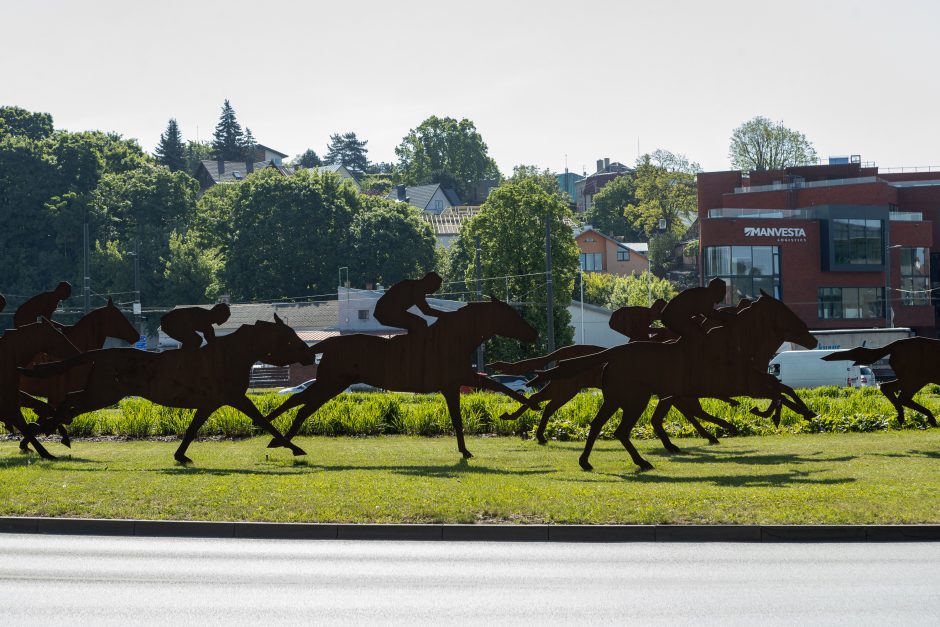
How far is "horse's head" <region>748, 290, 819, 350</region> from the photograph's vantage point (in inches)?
747

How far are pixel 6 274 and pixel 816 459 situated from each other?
243 feet

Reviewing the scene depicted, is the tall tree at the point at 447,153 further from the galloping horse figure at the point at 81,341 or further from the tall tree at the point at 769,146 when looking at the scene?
the galloping horse figure at the point at 81,341

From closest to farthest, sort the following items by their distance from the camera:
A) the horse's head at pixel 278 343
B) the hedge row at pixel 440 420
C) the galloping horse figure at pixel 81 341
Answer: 1. the horse's head at pixel 278 343
2. the galloping horse figure at pixel 81 341
3. the hedge row at pixel 440 420

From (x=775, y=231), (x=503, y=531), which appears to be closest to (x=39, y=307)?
(x=503, y=531)

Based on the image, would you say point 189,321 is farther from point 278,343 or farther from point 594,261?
point 594,261

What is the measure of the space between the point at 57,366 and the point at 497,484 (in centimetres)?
851

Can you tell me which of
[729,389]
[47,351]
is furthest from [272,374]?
[729,389]

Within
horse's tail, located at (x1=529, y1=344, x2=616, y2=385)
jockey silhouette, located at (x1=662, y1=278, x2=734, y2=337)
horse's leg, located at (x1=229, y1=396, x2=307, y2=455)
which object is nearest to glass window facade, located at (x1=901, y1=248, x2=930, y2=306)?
jockey silhouette, located at (x1=662, y1=278, x2=734, y2=337)

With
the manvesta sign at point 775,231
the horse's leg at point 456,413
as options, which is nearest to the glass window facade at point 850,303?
the manvesta sign at point 775,231

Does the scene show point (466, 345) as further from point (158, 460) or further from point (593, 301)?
point (593, 301)

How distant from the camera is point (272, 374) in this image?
212 ft

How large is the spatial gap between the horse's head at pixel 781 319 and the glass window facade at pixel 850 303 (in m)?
61.0

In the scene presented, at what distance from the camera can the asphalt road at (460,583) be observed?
821cm

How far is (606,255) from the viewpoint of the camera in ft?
365
